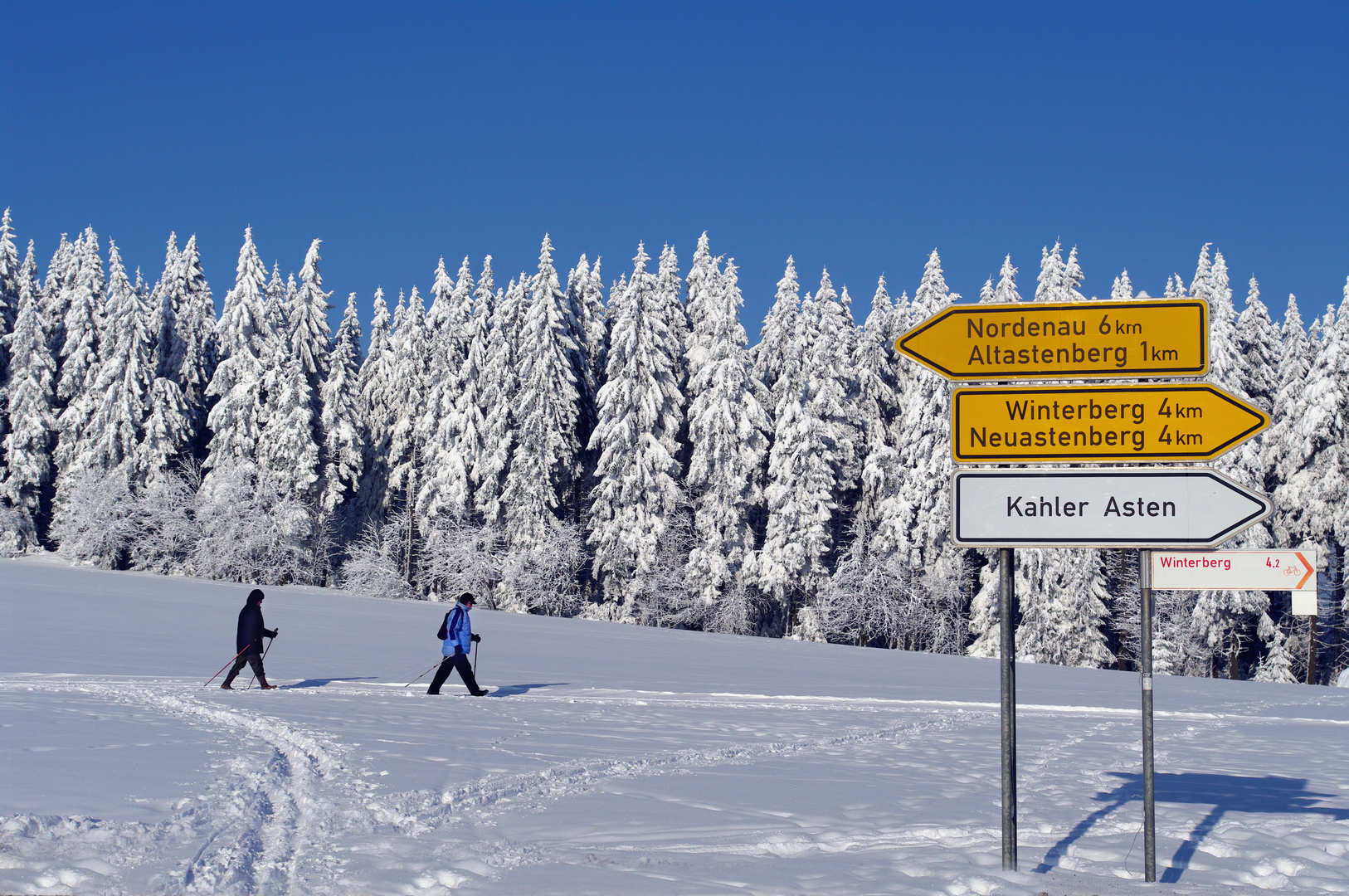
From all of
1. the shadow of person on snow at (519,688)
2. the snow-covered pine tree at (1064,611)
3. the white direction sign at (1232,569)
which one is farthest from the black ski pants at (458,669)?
the snow-covered pine tree at (1064,611)

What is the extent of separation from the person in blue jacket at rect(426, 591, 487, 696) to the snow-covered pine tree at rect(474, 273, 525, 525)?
27564 mm

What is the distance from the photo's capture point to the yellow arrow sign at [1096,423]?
20.2 feet

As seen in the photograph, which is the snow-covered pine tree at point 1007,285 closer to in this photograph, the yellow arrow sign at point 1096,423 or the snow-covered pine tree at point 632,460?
the snow-covered pine tree at point 632,460

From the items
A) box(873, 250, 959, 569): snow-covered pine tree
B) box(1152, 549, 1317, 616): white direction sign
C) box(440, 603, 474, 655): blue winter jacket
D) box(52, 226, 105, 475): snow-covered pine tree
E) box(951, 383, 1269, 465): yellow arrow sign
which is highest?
box(52, 226, 105, 475): snow-covered pine tree

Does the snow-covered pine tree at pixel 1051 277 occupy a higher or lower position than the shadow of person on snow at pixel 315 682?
higher

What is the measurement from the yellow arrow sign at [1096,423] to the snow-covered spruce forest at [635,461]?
32.1 m

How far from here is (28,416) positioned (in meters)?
49.4

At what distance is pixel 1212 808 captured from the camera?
27.5 ft

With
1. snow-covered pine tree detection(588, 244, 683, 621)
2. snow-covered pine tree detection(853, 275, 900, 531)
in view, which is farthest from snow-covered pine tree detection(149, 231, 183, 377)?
snow-covered pine tree detection(853, 275, 900, 531)

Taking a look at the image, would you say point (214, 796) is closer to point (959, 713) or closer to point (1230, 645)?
point (959, 713)

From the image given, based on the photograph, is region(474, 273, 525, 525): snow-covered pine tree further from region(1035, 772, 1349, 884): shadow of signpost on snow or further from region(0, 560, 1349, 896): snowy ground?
region(1035, 772, 1349, 884): shadow of signpost on snow

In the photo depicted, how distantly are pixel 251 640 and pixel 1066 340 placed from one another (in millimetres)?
13442

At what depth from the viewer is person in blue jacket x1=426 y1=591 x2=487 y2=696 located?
1509 cm

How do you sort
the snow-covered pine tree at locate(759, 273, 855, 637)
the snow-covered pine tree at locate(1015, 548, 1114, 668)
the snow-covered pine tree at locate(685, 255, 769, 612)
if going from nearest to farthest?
the snow-covered pine tree at locate(1015, 548, 1114, 668) < the snow-covered pine tree at locate(759, 273, 855, 637) < the snow-covered pine tree at locate(685, 255, 769, 612)
